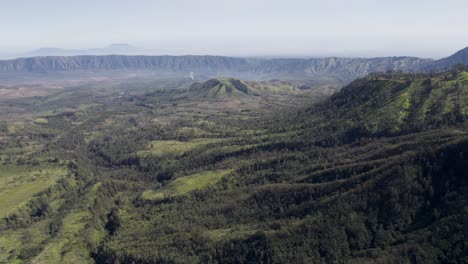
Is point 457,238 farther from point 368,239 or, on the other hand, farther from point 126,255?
point 126,255

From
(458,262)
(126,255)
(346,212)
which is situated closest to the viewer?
(458,262)

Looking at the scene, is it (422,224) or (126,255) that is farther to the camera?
(126,255)

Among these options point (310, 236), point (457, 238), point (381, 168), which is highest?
point (381, 168)

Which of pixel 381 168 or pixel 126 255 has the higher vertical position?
pixel 381 168

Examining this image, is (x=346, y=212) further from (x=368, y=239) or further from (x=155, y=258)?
(x=155, y=258)

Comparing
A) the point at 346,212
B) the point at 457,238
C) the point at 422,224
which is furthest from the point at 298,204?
the point at 457,238

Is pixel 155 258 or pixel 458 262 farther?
pixel 155 258

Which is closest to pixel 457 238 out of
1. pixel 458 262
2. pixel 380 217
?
pixel 458 262

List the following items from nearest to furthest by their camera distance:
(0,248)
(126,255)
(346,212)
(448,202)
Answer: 1. (448,202)
2. (346,212)
3. (126,255)
4. (0,248)

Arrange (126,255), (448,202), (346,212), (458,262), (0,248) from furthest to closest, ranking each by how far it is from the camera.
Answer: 1. (0,248)
2. (126,255)
3. (346,212)
4. (448,202)
5. (458,262)
